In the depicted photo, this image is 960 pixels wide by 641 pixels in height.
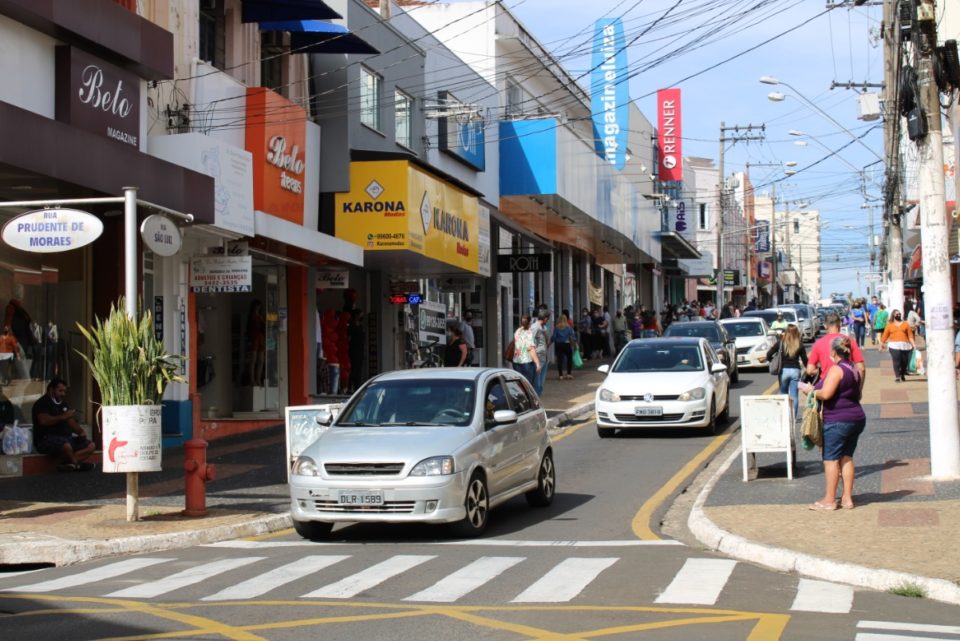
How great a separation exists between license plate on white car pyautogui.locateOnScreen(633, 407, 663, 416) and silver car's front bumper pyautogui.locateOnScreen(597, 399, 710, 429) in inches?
1.3

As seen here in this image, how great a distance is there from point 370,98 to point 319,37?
269 cm

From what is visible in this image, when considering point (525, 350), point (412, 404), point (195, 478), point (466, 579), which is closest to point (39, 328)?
point (195, 478)

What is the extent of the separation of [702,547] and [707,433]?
9672 mm

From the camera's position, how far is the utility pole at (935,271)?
1353cm

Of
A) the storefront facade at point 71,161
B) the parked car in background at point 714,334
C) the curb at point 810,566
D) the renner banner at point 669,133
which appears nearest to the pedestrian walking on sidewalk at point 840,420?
the curb at point 810,566

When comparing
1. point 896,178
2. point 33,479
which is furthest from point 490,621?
point 896,178

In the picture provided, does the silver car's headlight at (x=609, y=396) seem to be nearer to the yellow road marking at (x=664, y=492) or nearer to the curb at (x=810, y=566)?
the yellow road marking at (x=664, y=492)

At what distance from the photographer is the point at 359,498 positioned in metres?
11.3

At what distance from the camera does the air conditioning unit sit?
35.9m

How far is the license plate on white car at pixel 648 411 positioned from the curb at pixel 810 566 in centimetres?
769

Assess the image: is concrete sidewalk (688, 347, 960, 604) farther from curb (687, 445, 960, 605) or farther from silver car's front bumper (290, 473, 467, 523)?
silver car's front bumper (290, 473, 467, 523)

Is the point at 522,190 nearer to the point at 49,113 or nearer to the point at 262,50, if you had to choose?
the point at 262,50

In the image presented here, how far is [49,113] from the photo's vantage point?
52.2 feet

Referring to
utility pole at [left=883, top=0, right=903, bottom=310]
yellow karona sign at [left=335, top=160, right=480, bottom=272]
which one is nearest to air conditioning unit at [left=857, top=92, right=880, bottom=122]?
utility pole at [left=883, top=0, right=903, bottom=310]
